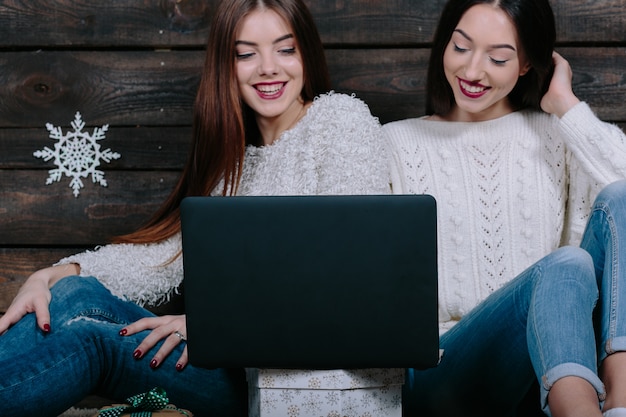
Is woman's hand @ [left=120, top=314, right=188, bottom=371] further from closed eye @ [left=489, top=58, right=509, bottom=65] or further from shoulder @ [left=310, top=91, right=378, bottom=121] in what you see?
closed eye @ [left=489, top=58, right=509, bottom=65]

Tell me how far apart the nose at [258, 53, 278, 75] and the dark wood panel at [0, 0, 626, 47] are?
30 centimetres

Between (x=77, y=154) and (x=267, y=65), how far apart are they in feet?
2.01

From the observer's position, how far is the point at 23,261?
76.1 inches

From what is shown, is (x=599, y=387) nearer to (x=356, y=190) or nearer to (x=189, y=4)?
(x=356, y=190)

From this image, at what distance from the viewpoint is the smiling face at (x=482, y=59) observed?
5.04 feet

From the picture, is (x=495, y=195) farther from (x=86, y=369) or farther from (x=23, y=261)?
(x=23, y=261)

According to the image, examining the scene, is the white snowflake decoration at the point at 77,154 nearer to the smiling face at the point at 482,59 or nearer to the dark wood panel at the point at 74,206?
the dark wood panel at the point at 74,206

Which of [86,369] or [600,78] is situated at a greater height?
[600,78]

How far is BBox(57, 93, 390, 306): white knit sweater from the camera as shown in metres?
1.51

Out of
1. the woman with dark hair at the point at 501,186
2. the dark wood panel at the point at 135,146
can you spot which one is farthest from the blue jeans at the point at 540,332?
the dark wood panel at the point at 135,146

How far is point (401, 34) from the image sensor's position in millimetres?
1819

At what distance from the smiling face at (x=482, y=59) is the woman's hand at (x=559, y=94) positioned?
72 millimetres

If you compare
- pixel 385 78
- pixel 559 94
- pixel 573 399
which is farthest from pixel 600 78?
pixel 573 399

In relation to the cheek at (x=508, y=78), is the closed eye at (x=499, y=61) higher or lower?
higher
